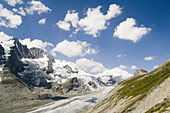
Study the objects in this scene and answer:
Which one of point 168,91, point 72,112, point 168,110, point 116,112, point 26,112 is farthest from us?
point 26,112

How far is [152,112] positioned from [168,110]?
415cm

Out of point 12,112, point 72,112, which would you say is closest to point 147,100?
point 72,112

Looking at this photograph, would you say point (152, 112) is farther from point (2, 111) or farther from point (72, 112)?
point (2, 111)

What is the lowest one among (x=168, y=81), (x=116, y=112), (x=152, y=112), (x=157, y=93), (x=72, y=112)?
(x=72, y=112)

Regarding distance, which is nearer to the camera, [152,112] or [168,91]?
[152,112]

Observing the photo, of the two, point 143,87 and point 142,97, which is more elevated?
point 143,87

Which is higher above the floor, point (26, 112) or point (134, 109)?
point (134, 109)

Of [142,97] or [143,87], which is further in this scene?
[143,87]

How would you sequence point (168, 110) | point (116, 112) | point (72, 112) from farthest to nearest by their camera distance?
point (72, 112) < point (116, 112) < point (168, 110)

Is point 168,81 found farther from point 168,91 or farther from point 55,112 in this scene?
point 55,112

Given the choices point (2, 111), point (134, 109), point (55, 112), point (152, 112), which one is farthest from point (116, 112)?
point (2, 111)

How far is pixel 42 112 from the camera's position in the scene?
16538 centimetres

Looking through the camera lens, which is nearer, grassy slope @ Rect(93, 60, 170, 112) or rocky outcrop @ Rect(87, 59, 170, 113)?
rocky outcrop @ Rect(87, 59, 170, 113)

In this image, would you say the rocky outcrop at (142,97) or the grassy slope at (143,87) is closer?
the rocky outcrop at (142,97)
